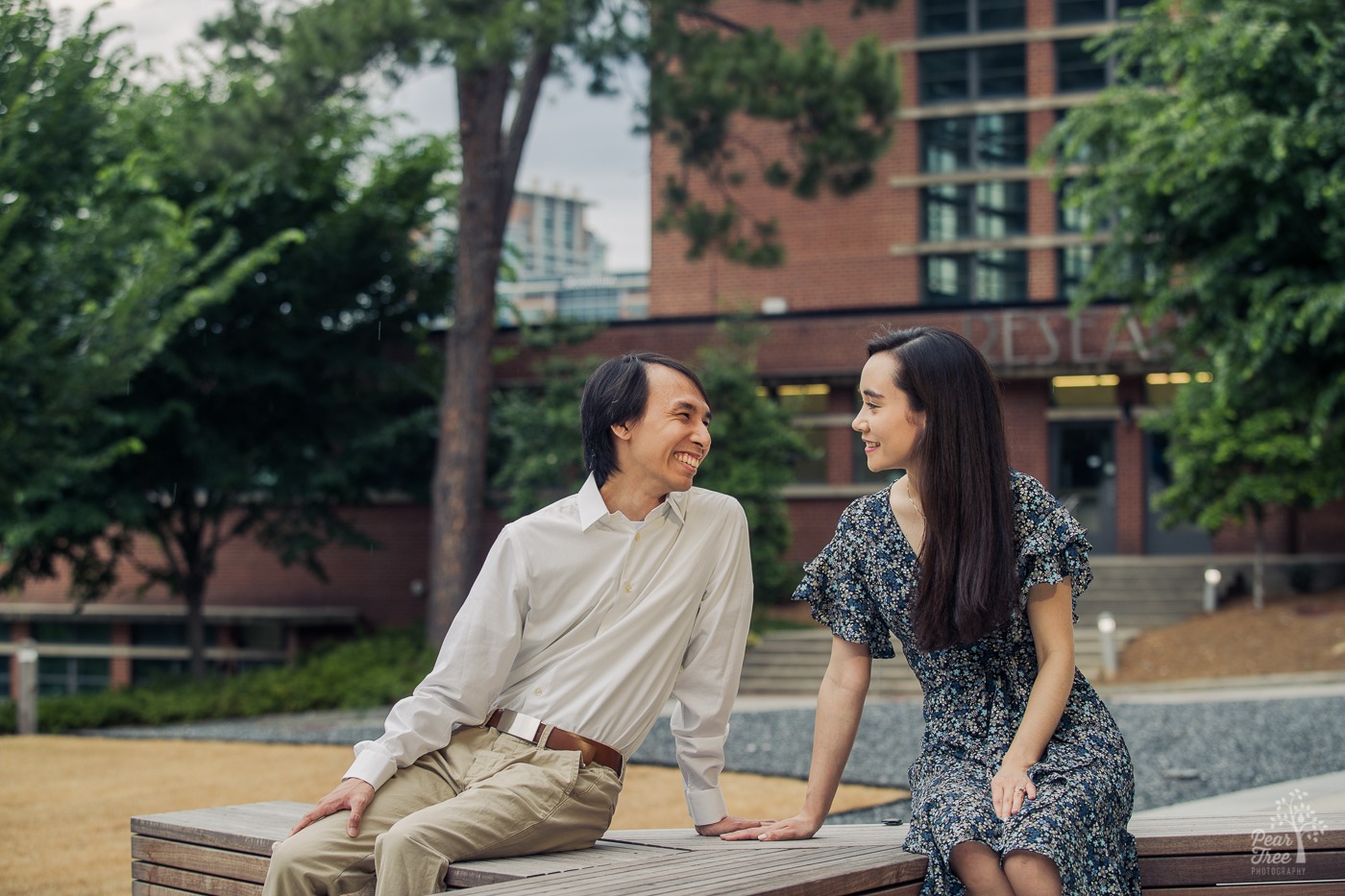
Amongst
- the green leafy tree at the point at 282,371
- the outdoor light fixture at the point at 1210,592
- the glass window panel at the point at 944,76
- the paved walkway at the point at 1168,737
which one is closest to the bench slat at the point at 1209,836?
the paved walkway at the point at 1168,737

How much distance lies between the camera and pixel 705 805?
3422mm

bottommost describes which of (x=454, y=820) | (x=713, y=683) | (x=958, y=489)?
(x=454, y=820)

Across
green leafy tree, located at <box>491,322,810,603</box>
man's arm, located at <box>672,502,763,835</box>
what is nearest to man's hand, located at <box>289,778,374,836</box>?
man's arm, located at <box>672,502,763,835</box>

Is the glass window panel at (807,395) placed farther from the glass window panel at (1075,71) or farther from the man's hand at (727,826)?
the man's hand at (727,826)

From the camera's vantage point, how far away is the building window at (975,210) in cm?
2403

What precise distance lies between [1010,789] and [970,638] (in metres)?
0.33

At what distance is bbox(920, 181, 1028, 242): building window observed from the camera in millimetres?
24031

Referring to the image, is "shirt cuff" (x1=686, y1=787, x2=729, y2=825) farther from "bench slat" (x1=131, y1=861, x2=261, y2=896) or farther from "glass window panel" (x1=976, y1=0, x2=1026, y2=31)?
"glass window panel" (x1=976, y1=0, x2=1026, y2=31)

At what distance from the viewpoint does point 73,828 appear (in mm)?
7707

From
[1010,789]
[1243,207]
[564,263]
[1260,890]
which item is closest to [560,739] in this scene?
[1010,789]

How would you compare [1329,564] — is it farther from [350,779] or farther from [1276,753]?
[350,779]

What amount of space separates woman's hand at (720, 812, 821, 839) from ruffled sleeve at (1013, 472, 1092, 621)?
733 mm

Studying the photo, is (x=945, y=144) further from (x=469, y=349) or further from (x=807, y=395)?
(x=469, y=349)

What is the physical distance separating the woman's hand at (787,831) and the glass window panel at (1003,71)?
22.4m
